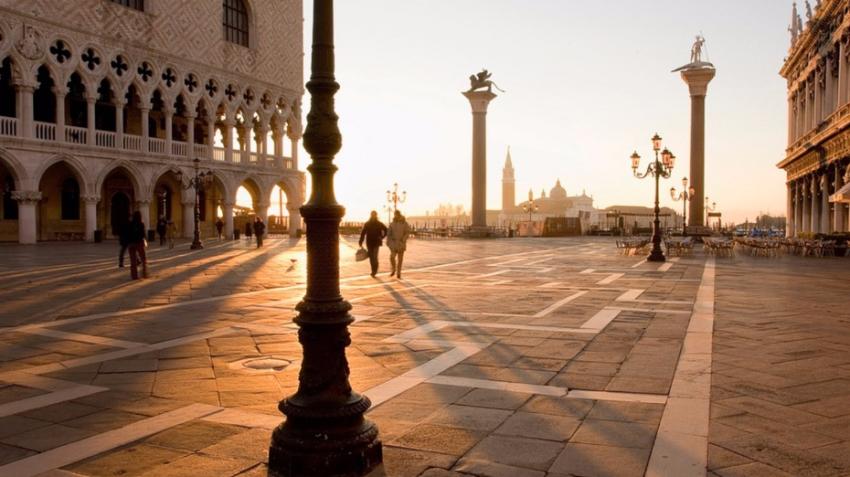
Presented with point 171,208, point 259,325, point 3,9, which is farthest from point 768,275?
point 171,208

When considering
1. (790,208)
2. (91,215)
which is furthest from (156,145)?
(790,208)

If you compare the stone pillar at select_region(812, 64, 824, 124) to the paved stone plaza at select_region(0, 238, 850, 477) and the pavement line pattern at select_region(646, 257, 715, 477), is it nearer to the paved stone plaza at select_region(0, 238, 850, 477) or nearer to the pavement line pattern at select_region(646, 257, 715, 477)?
the paved stone plaza at select_region(0, 238, 850, 477)

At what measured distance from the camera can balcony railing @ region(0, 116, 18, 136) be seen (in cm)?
2828

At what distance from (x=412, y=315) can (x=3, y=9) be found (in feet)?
88.3

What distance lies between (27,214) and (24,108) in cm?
464

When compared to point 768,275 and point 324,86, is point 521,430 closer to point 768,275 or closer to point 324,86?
point 324,86

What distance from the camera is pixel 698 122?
39812mm

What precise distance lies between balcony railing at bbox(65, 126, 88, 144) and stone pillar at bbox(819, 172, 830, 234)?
122ft

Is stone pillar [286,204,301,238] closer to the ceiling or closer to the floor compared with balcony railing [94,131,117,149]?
closer to the floor

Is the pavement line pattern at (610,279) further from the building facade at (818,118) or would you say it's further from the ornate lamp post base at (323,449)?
the building facade at (818,118)

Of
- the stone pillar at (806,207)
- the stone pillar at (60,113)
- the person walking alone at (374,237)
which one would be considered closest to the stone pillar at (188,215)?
the stone pillar at (60,113)

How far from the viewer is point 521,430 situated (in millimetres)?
3861

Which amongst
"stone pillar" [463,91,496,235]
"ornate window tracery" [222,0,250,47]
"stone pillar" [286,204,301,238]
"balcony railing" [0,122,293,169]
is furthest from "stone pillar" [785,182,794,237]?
"ornate window tracery" [222,0,250,47]

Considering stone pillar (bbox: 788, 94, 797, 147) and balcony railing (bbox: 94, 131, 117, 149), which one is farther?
stone pillar (bbox: 788, 94, 797, 147)
